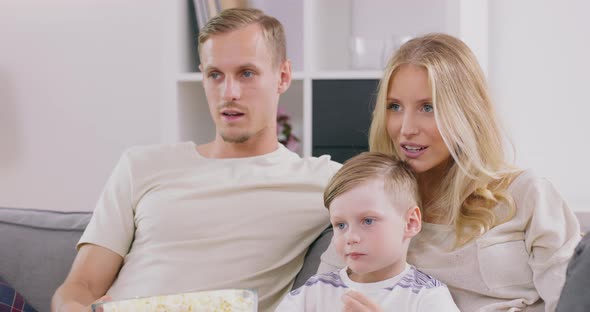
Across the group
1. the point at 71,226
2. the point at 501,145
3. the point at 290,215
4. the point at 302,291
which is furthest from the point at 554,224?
the point at 71,226

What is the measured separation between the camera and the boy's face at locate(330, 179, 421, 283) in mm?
1526

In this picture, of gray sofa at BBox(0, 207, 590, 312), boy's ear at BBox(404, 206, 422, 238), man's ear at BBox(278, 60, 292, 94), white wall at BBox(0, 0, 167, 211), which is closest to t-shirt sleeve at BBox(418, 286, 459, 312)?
boy's ear at BBox(404, 206, 422, 238)

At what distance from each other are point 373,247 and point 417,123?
296 millimetres

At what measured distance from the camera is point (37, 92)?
3.88m

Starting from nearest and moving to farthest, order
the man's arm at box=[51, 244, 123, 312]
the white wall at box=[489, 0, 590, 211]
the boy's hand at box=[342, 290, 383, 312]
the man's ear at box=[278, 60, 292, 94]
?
the boy's hand at box=[342, 290, 383, 312] → the man's arm at box=[51, 244, 123, 312] → the man's ear at box=[278, 60, 292, 94] → the white wall at box=[489, 0, 590, 211]

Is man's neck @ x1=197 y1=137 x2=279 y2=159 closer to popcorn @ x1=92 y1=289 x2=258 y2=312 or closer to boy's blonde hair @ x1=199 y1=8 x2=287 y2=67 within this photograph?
boy's blonde hair @ x1=199 y1=8 x2=287 y2=67

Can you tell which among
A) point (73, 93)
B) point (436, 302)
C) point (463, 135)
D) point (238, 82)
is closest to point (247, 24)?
point (238, 82)

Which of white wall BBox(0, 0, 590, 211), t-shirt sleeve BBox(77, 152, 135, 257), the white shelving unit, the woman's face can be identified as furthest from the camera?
white wall BBox(0, 0, 590, 211)

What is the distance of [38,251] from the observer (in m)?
2.17

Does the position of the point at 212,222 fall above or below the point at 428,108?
below

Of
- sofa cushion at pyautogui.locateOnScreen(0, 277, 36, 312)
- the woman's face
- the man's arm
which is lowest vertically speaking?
sofa cushion at pyautogui.locateOnScreen(0, 277, 36, 312)

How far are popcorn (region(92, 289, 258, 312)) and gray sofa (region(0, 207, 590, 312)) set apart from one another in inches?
27.7

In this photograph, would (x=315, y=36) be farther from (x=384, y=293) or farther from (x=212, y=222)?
(x=384, y=293)

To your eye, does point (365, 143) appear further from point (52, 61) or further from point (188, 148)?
point (52, 61)
